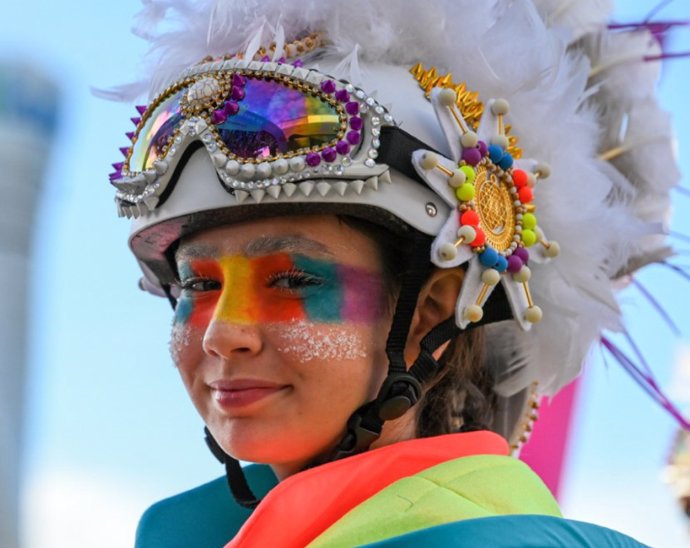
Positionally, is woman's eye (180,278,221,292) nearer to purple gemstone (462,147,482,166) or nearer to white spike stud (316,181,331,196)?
white spike stud (316,181,331,196)

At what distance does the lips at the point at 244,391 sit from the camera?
6.70 ft

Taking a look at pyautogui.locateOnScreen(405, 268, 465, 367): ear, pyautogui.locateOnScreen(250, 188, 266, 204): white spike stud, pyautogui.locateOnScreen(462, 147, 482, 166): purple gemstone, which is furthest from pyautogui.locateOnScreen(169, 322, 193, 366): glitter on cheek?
pyautogui.locateOnScreen(462, 147, 482, 166): purple gemstone

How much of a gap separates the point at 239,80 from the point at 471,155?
48 cm

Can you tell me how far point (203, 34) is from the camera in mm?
2361

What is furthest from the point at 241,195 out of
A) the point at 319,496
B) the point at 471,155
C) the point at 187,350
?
the point at 319,496

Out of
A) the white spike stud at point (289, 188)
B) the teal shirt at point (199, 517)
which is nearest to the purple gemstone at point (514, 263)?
the white spike stud at point (289, 188)

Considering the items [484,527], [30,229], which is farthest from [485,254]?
[30,229]

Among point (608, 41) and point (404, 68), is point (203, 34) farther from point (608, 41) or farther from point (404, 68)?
point (608, 41)

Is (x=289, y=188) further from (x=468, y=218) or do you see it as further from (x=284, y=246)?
(x=468, y=218)

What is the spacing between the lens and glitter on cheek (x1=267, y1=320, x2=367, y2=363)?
2.02 meters

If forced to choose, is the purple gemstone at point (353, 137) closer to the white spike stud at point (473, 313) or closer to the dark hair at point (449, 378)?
the dark hair at point (449, 378)

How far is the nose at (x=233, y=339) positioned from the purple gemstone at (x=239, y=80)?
466mm

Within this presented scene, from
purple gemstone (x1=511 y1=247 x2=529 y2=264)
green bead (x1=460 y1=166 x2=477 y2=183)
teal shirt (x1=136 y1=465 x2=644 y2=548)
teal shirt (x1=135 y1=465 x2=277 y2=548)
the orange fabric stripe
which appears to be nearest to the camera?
teal shirt (x1=136 y1=465 x2=644 y2=548)

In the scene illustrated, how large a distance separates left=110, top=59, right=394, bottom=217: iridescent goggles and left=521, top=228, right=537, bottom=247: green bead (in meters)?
0.39
